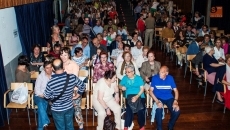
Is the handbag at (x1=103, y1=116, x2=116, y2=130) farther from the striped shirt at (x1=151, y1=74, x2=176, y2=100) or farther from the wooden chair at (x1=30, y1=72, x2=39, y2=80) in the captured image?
the wooden chair at (x1=30, y1=72, x2=39, y2=80)

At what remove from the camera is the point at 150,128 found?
612cm

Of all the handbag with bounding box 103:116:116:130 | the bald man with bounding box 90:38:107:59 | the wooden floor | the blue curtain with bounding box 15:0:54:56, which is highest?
the blue curtain with bounding box 15:0:54:56

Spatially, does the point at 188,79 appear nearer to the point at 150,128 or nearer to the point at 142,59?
the point at 142,59

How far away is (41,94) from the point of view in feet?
18.2

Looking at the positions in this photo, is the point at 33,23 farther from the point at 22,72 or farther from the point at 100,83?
the point at 100,83

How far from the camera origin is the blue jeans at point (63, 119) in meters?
4.61

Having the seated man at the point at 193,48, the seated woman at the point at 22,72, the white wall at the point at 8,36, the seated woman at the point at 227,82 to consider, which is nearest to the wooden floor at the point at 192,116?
the seated woman at the point at 227,82

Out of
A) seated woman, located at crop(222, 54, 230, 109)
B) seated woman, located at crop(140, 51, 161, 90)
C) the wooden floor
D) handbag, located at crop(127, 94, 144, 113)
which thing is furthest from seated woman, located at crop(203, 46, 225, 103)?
handbag, located at crop(127, 94, 144, 113)

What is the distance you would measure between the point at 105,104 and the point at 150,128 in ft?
4.47

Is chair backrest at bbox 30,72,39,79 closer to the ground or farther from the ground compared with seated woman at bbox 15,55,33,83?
closer to the ground

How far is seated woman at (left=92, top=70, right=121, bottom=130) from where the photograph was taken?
5.18 m

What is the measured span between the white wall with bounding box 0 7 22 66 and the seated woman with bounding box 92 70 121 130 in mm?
2861

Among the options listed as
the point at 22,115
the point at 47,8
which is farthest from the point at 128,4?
the point at 22,115

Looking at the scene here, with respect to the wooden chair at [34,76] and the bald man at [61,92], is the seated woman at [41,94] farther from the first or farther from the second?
the wooden chair at [34,76]
